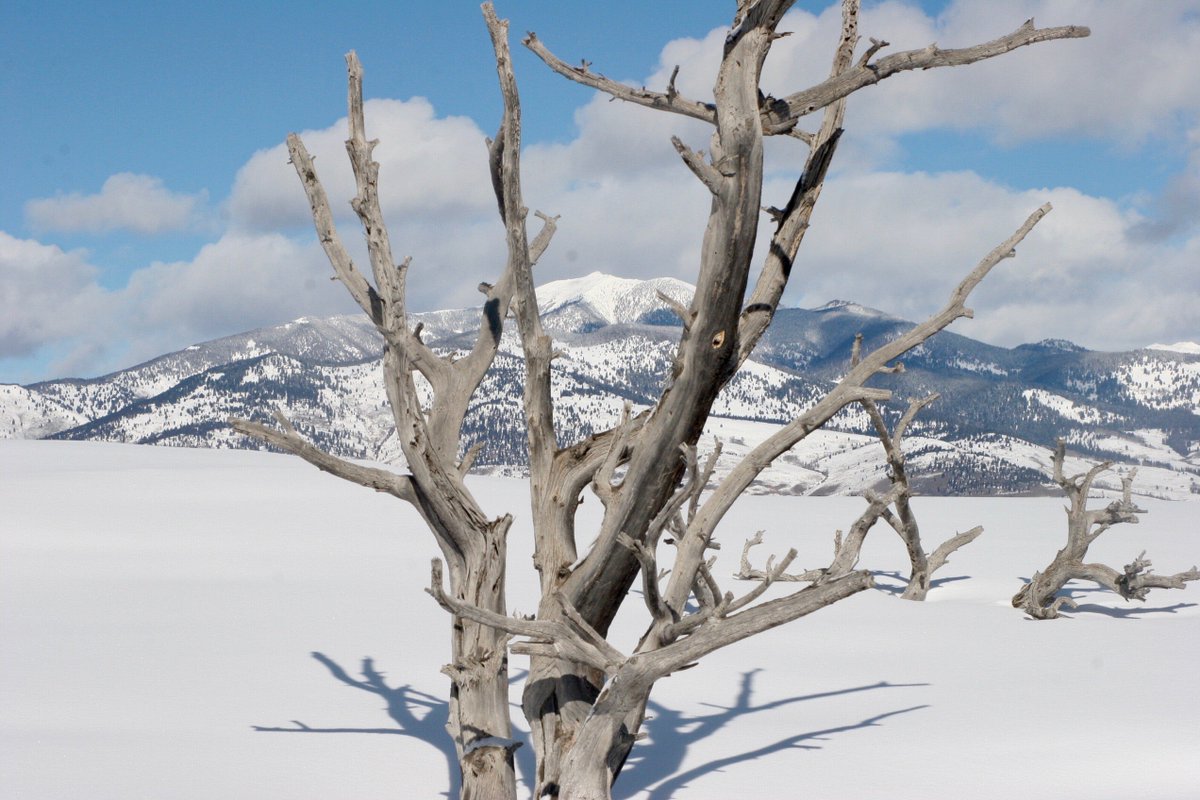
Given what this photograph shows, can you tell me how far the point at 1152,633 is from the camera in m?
12.7

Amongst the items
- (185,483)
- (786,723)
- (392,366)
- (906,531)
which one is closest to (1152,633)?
(906,531)

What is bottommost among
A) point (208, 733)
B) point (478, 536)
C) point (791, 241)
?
point (208, 733)

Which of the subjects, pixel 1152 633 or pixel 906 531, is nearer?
pixel 1152 633

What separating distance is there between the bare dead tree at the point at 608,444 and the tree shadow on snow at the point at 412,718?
1249mm

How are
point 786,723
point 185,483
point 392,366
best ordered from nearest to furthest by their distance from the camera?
point 392,366
point 786,723
point 185,483

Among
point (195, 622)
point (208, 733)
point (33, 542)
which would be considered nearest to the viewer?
point (208, 733)

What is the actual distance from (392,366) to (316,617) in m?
6.79

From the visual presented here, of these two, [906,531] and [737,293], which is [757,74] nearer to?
[737,293]

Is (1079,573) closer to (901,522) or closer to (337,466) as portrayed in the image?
(901,522)

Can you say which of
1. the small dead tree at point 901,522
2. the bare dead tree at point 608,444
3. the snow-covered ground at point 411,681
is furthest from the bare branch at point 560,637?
the small dead tree at point 901,522

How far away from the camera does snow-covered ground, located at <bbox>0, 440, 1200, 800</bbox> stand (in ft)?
24.2

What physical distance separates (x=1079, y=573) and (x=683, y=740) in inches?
297

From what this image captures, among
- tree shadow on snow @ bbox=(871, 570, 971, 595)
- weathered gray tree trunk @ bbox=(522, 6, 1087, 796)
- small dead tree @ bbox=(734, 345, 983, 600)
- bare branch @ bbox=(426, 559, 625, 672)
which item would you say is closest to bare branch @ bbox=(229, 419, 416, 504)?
weathered gray tree trunk @ bbox=(522, 6, 1087, 796)

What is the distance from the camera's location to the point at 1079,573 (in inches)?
543
